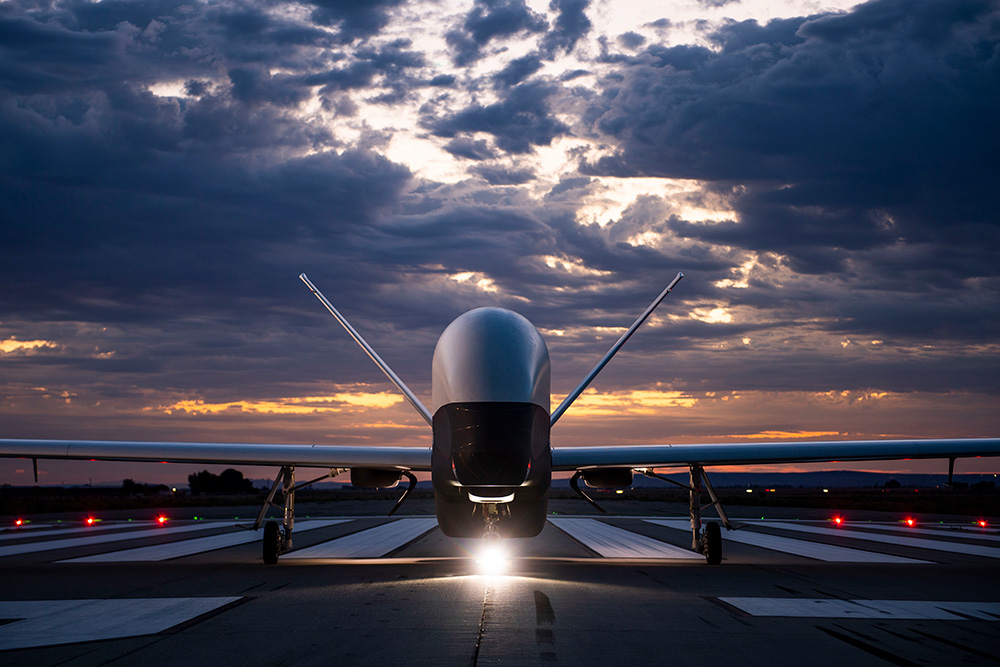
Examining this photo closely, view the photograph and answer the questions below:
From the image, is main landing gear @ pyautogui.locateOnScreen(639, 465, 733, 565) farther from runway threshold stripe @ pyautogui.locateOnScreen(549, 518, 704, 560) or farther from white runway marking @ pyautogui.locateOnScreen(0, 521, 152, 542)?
white runway marking @ pyautogui.locateOnScreen(0, 521, 152, 542)

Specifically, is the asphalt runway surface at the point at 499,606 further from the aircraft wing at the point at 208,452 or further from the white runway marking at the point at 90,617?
the aircraft wing at the point at 208,452

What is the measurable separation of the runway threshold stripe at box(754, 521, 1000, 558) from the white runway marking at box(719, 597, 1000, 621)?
11402 millimetres

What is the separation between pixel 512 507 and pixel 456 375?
2.63 m

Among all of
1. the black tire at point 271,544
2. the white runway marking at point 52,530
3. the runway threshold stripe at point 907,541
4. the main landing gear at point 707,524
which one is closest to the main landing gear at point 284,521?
the black tire at point 271,544

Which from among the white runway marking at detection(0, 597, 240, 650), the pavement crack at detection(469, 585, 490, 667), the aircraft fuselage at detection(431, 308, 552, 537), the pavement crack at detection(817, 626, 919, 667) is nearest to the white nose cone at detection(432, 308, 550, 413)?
the aircraft fuselage at detection(431, 308, 552, 537)

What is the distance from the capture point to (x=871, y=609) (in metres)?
12.0

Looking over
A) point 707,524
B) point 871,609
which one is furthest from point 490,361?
point 707,524

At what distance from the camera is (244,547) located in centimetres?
2391

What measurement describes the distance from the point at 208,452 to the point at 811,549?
54.4 ft

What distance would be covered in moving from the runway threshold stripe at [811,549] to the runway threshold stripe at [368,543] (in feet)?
35.7

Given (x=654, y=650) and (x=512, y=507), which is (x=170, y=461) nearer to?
(x=512, y=507)

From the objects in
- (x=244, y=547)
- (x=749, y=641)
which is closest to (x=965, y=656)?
(x=749, y=641)

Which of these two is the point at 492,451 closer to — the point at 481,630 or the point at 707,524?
the point at 481,630

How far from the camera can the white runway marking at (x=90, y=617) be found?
973 cm
